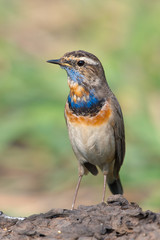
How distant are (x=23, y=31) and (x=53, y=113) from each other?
604 centimetres

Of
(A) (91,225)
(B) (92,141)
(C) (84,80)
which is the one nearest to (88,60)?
(C) (84,80)

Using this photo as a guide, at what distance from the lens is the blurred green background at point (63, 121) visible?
9.62 metres

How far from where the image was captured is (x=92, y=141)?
688 cm

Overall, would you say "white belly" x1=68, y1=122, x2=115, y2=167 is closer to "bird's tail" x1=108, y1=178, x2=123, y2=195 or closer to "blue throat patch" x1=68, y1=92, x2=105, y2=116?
"blue throat patch" x1=68, y1=92, x2=105, y2=116

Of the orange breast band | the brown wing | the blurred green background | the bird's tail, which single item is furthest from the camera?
the blurred green background

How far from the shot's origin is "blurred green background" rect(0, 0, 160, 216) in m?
9.62

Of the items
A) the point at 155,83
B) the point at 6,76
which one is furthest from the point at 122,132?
the point at 6,76

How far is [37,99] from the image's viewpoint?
10.6m

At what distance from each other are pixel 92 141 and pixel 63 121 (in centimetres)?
329

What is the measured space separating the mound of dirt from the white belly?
1.54m

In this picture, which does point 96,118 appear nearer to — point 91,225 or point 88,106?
point 88,106

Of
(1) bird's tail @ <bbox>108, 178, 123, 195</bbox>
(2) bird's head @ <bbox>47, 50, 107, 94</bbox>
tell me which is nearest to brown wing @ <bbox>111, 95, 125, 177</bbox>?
(2) bird's head @ <bbox>47, 50, 107, 94</bbox>

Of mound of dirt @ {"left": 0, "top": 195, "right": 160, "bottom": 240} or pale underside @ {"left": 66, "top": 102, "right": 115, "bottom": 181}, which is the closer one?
mound of dirt @ {"left": 0, "top": 195, "right": 160, "bottom": 240}

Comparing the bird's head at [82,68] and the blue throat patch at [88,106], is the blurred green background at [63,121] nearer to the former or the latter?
the blue throat patch at [88,106]
